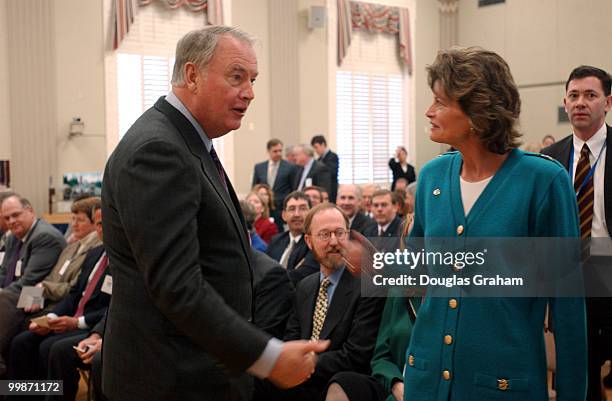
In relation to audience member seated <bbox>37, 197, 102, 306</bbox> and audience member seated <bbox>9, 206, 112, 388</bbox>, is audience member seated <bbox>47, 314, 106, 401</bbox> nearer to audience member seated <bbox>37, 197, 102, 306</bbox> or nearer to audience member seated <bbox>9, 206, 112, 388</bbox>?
audience member seated <bbox>9, 206, 112, 388</bbox>

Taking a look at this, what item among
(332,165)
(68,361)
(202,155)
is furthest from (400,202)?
(202,155)

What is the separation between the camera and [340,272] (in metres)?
3.29

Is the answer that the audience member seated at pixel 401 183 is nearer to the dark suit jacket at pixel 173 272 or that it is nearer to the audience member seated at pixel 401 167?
the audience member seated at pixel 401 167

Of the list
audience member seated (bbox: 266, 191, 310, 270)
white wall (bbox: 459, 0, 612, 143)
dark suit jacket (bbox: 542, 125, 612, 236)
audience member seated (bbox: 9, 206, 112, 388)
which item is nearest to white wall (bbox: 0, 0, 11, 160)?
audience member seated (bbox: 9, 206, 112, 388)

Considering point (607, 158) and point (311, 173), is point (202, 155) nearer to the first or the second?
point (607, 158)

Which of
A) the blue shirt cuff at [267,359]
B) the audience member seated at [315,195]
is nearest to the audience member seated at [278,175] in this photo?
the audience member seated at [315,195]

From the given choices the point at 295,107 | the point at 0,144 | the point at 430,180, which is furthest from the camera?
the point at 295,107

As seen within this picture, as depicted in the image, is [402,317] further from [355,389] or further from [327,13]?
[327,13]

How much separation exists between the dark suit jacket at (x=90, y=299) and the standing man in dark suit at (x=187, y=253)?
111 inches

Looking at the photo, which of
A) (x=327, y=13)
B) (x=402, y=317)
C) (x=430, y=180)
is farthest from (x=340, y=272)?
(x=327, y=13)

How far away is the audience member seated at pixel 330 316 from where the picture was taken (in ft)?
10.1

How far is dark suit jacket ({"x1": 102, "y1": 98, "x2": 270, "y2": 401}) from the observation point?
1415 millimetres

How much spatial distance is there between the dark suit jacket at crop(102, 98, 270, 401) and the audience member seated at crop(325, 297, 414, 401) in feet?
4.30

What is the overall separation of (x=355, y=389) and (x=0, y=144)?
25.0 ft
